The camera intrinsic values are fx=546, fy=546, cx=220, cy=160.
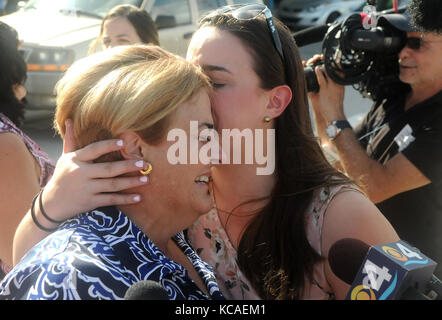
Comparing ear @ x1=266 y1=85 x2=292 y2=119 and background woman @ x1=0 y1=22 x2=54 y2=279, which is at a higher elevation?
ear @ x1=266 y1=85 x2=292 y2=119

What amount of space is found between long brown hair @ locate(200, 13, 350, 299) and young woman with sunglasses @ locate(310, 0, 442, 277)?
476mm

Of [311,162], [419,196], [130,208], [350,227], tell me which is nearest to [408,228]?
[419,196]

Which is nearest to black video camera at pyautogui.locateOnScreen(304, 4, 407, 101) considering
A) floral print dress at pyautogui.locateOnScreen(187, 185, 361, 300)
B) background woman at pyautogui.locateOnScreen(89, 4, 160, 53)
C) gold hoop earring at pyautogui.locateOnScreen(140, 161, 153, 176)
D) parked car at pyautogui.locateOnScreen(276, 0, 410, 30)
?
floral print dress at pyautogui.locateOnScreen(187, 185, 361, 300)

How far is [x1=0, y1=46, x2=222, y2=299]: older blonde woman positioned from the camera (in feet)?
3.77

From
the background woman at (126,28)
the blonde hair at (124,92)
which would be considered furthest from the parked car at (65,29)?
the blonde hair at (124,92)

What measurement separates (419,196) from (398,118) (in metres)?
0.39

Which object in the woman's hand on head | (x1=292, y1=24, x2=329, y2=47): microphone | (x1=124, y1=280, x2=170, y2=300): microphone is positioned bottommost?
(x1=292, y1=24, x2=329, y2=47): microphone

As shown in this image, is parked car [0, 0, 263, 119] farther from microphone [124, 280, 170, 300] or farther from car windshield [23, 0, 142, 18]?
microphone [124, 280, 170, 300]

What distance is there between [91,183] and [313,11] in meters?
10.2

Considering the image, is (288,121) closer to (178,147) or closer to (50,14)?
(178,147)

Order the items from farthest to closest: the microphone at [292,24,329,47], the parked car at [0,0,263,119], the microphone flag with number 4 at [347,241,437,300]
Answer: the parked car at [0,0,263,119]
the microphone at [292,24,329,47]
the microphone flag with number 4 at [347,241,437,300]

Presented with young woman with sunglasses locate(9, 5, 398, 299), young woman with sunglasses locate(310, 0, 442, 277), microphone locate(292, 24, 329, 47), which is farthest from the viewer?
microphone locate(292, 24, 329, 47)

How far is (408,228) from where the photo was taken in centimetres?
234

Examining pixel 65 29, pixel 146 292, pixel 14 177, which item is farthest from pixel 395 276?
pixel 65 29
